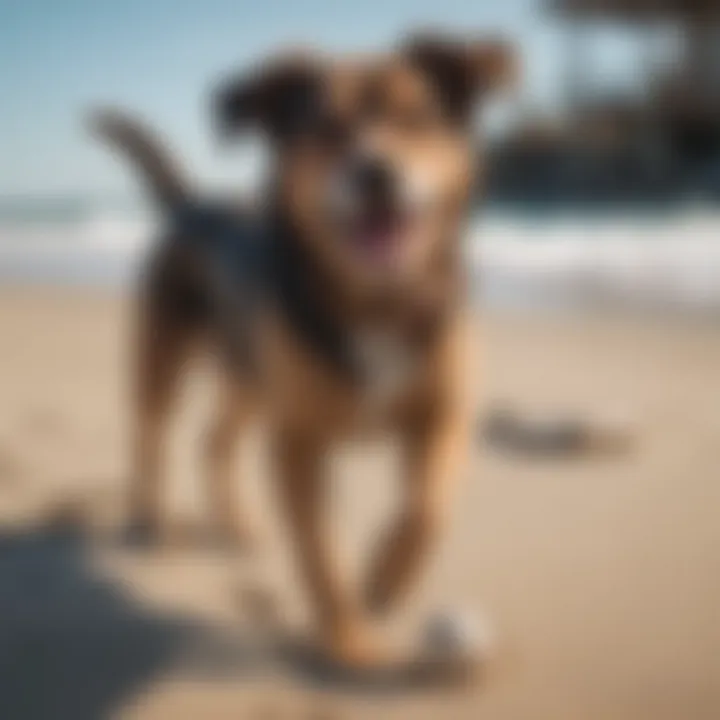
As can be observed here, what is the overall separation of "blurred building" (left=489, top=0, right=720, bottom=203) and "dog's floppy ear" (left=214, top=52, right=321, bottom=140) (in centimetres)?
21

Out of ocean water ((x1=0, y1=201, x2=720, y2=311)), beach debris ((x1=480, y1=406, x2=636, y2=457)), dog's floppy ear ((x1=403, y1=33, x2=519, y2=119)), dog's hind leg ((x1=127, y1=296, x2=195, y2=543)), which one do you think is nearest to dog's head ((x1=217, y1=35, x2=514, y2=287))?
dog's floppy ear ((x1=403, y1=33, x2=519, y2=119))

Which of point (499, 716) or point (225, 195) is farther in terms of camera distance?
point (225, 195)

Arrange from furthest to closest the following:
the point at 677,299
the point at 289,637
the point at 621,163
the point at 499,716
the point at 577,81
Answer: the point at 677,299 < the point at 621,163 < the point at 577,81 < the point at 289,637 < the point at 499,716

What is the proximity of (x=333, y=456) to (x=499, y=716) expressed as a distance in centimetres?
31

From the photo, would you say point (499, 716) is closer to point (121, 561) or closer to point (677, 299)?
point (121, 561)

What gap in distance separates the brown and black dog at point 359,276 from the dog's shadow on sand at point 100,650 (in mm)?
59

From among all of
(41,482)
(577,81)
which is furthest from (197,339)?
(577,81)

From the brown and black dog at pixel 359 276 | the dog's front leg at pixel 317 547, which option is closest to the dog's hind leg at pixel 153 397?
the brown and black dog at pixel 359 276

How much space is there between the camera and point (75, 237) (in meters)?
1.31

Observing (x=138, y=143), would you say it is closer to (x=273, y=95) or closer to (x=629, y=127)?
(x=273, y=95)

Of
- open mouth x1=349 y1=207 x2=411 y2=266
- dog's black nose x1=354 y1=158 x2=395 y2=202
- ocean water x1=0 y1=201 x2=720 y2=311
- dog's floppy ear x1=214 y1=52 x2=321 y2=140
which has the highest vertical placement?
dog's floppy ear x1=214 y1=52 x2=321 y2=140

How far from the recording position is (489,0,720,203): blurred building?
1076 millimetres

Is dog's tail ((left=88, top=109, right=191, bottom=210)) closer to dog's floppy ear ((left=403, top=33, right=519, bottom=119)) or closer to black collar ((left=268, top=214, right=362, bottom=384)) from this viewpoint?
black collar ((left=268, top=214, right=362, bottom=384))

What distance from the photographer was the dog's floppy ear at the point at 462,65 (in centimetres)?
89
